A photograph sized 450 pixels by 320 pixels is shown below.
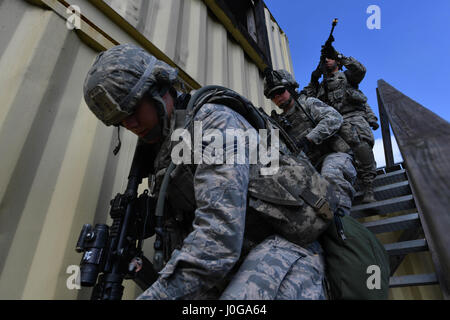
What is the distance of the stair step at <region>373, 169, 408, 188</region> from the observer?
8.14 feet

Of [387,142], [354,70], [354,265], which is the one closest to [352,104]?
[354,70]

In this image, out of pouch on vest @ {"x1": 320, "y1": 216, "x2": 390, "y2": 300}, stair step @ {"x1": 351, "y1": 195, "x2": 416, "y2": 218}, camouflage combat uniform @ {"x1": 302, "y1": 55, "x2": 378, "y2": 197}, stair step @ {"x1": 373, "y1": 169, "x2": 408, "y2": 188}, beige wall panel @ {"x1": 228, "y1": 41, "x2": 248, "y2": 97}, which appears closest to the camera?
pouch on vest @ {"x1": 320, "y1": 216, "x2": 390, "y2": 300}

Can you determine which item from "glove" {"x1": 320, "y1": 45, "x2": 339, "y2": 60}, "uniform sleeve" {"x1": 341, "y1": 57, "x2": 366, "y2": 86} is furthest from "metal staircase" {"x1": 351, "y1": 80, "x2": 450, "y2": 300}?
"glove" {"x1": 320, "y1": 45, "x2": 339, "y2": 60}

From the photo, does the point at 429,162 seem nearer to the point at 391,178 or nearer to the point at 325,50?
the point at 391,178

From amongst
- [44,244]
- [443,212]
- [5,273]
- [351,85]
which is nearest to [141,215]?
[44,244]

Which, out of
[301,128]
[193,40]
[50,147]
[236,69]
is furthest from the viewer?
[236,69]

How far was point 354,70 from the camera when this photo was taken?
344cm

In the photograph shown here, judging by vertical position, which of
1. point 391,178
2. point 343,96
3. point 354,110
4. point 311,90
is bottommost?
point 391,178

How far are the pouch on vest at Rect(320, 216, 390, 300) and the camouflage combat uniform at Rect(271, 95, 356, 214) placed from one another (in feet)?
3.24

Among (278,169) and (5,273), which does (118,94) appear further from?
(5,273)

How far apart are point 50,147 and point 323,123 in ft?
7.07

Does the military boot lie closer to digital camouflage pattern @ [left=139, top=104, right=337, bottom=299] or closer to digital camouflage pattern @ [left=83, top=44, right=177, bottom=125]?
digital camouflage pattern @ [left=139, top=104, right=337, bottom=299]
